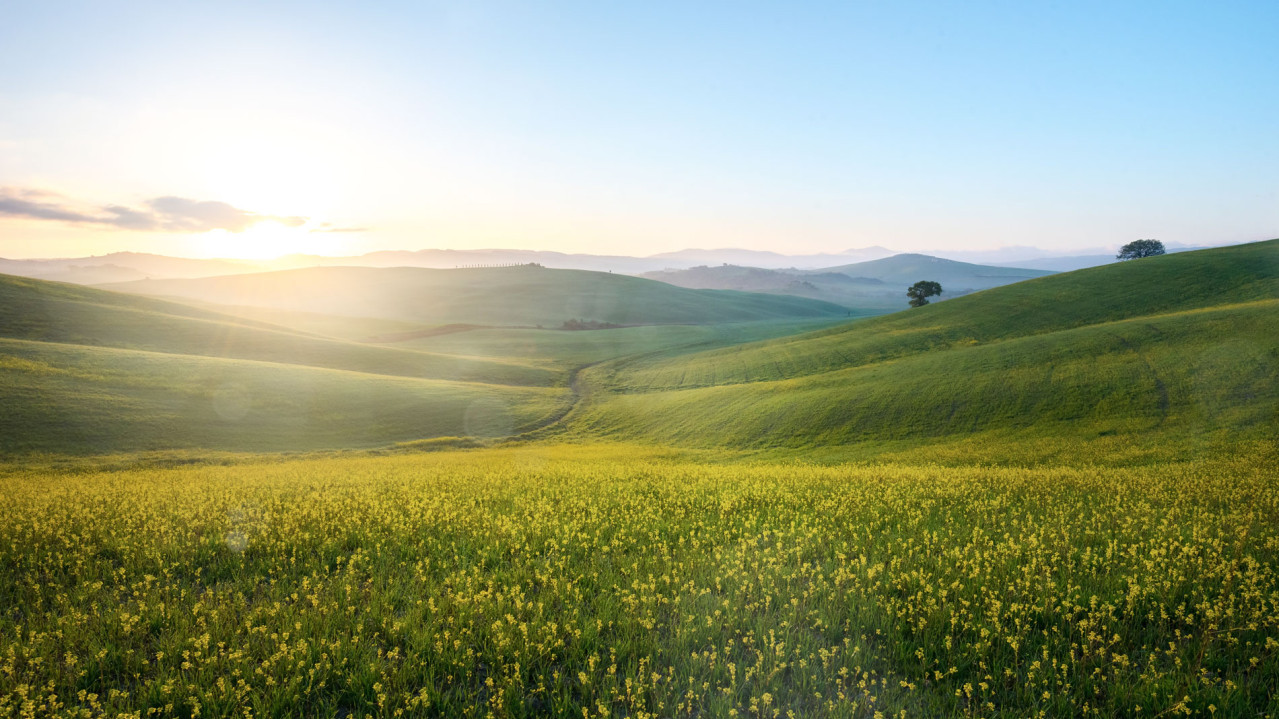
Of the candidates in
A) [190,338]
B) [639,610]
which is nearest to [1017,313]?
[639,610]

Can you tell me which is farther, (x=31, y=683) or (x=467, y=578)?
(x=467, y=578)

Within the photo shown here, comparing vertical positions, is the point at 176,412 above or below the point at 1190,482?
below

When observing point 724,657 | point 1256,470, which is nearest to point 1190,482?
point 1256,470

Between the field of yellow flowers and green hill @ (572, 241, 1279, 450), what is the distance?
26.3 meters

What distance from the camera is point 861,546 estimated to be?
31.4ft

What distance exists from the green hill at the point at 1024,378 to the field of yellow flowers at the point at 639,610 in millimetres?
26308

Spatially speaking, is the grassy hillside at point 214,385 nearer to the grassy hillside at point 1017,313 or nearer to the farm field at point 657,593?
the grassy hillside at point 1017,313

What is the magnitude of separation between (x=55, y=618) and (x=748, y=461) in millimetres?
32195

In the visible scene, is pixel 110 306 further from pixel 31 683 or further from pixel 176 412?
pixel 31 683

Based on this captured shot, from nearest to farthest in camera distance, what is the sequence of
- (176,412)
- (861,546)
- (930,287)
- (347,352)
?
(861,546) → (176,412) → (347,352) → (930,287)

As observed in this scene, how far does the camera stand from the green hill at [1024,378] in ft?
113

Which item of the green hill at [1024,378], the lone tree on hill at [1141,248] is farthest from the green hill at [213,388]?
the lone tree on hill at [1141,248]

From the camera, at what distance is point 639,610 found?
23.9 ft

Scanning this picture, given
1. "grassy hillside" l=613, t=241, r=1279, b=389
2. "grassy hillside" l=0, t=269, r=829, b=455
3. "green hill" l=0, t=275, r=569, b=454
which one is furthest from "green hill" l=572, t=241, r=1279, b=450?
"green hill" l=0, t=275, r=569, b=454
